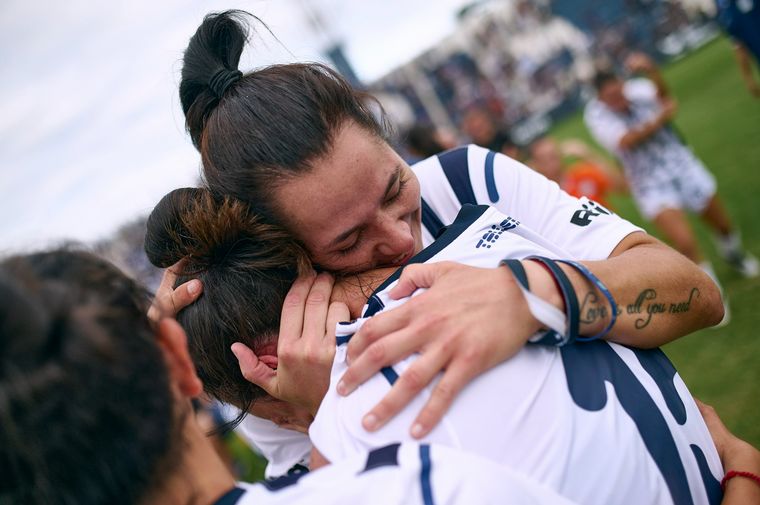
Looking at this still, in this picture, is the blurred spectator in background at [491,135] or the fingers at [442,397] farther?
the blurred spectator in background at [491,135]

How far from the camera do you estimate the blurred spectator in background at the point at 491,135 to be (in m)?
6.14

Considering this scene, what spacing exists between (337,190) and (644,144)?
4.69 meters

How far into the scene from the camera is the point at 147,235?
2.01 metres

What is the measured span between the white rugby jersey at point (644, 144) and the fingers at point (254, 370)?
15.5 feet

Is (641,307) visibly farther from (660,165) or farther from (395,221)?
(660,165)

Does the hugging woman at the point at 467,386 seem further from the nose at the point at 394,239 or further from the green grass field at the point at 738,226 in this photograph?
the green grass field at the point at 738,226

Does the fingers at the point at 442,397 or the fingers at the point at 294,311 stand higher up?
the fingers at the point at 294,311

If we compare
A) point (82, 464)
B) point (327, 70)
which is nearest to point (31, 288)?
point (82, 464)

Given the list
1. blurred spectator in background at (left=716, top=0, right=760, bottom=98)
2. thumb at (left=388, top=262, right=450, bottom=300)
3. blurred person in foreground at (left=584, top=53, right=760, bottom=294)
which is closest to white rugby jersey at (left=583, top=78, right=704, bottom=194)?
blurred person in foreground at (left=584, top=53, right=760, bottom=294)

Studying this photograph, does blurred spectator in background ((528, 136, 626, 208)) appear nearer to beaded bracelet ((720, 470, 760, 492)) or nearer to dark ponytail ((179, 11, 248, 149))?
dark ponytail ((179, 11, 248, 149))

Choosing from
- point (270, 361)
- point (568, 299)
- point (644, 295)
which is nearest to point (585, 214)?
point (644, 295)

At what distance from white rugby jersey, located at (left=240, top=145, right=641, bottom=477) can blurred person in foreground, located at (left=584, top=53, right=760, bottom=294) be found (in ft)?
10.9

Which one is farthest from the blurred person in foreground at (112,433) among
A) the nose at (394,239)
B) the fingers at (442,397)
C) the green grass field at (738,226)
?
the green grass field at (738,226)

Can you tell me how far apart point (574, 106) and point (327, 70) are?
23.6 meters
